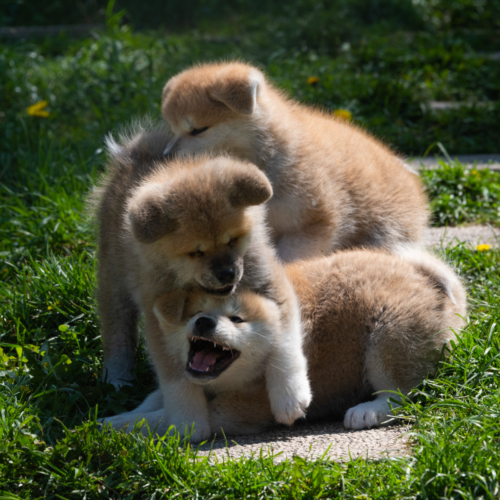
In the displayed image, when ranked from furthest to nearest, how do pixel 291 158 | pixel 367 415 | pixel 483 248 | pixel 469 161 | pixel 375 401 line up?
pixel 469 161 → pixel 483 248 → pixel 291 158 → pixel 375 401 → pixel 367 415

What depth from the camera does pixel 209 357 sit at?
2.85 metres

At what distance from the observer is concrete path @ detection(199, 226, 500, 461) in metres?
2.61

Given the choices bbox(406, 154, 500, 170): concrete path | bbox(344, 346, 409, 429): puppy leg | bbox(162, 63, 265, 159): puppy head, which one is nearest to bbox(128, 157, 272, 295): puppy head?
bbox(344, 346, 409, 429): puppy leg

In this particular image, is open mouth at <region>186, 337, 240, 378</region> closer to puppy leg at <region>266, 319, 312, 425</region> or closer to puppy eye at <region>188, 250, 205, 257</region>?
puppy leg at <region>266, 319, 312, 425</region>

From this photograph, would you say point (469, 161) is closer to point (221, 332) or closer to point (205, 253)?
point (205, 253)

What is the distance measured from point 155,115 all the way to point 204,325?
377cm

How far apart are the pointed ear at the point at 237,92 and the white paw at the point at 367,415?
193 cm

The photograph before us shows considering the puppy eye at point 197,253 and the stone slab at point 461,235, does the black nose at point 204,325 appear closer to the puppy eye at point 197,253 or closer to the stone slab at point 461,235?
the puppy eye at point 197,253

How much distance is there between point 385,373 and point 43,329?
2.08 m

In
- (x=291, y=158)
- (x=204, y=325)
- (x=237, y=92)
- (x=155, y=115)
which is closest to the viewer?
(x=204, y=325)

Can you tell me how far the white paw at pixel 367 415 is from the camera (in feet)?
9.62

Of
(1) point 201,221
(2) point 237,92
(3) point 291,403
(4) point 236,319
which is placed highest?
(2) point 237,92

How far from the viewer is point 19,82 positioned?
7.16 m

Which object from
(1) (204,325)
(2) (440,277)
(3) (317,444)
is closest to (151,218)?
(1) (204,325)
